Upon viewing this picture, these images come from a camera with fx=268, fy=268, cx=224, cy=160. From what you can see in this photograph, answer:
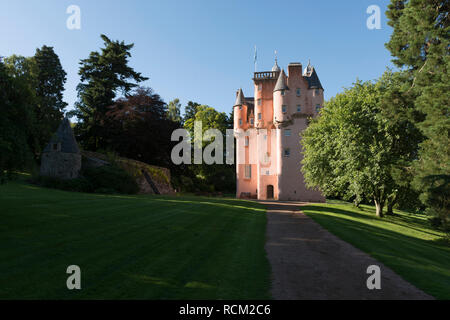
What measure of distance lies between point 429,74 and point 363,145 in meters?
6.67

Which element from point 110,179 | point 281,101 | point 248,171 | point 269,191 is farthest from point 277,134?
point 110,179

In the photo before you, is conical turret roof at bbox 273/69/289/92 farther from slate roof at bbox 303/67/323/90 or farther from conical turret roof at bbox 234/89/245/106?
conical turret roof at bbox 234/89/245/106

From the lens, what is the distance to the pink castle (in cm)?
4034

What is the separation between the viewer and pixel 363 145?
890 inches

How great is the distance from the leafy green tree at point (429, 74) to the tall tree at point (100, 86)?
136ft

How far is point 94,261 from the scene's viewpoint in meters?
7.55

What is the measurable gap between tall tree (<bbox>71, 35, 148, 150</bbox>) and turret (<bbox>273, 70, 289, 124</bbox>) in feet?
89.8

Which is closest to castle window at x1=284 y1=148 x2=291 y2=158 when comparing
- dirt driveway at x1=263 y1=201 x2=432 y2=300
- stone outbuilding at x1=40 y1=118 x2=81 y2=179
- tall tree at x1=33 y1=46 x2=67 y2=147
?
stone outbuilding at x1=40 y1=118 x2=81 y2=179

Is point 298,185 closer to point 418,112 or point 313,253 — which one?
point 418,112

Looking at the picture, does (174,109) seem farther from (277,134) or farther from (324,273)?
(324,273)

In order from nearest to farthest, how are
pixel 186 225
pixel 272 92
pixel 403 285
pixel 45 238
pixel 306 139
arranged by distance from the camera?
pixel 403 285 < pixel 45 238 < pixel 186 225 < pixel 306 139 < pixel 272 92

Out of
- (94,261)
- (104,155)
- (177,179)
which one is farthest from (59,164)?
(94,261)

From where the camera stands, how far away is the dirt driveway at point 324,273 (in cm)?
604
